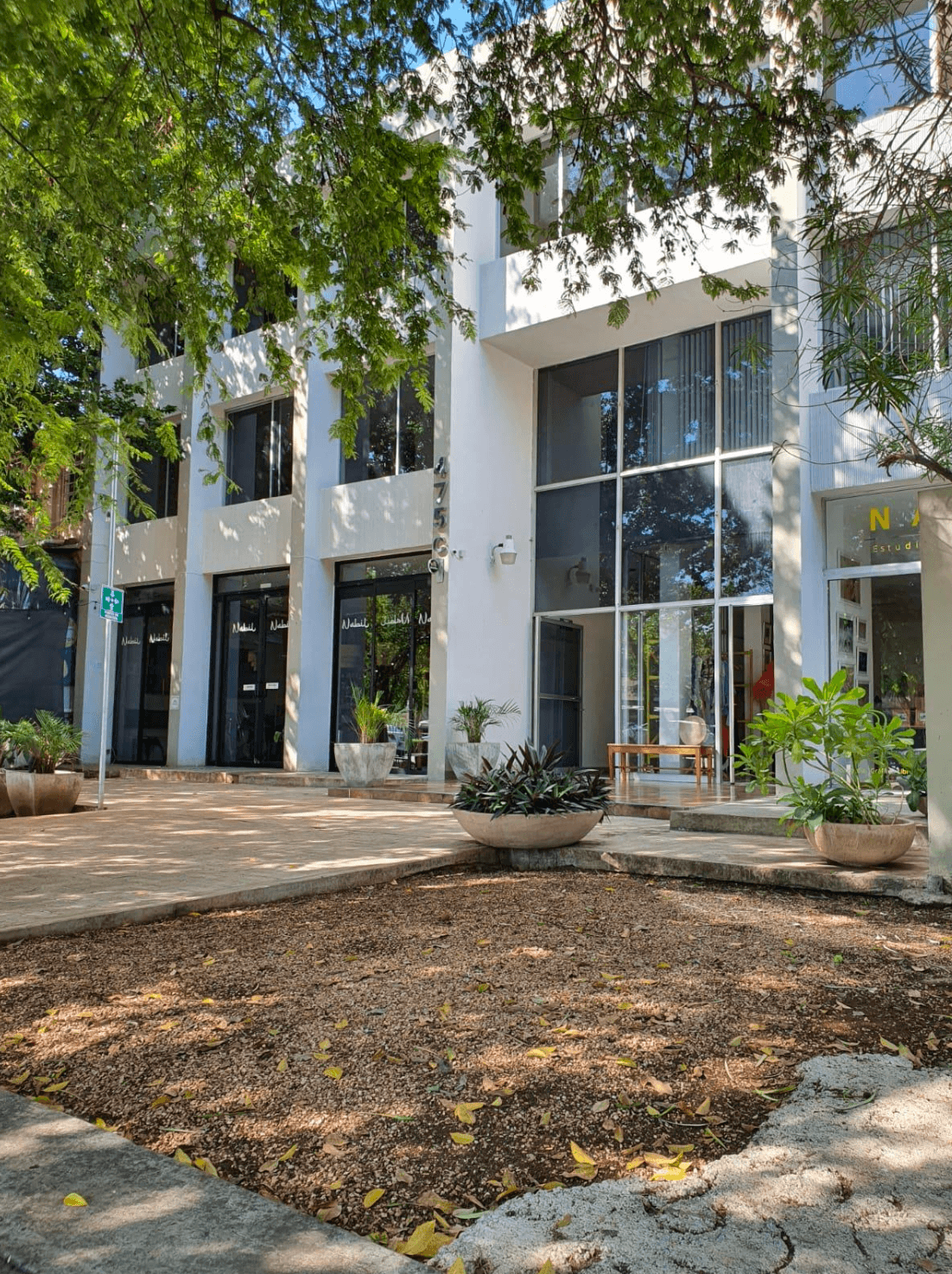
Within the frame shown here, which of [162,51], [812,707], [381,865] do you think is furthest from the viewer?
[381,865]

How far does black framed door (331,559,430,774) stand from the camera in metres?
15.3

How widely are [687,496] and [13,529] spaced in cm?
1115

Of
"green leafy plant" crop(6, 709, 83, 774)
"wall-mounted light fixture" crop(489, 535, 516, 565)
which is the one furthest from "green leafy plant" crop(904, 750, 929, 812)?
"wall-mounted light fixture" crop(489, 535, 516, 565)

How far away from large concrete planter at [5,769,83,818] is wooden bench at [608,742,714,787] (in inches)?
271

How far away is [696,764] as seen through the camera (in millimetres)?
12680

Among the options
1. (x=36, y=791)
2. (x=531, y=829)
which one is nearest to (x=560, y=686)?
(x=36, y=791)

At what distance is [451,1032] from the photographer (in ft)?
10.1

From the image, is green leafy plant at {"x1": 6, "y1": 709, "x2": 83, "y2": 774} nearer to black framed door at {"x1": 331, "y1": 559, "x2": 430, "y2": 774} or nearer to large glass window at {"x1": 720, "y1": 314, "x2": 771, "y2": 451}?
black framed door at {"x1": 331, "y1": 559, "x2": 430, "y2": 774}

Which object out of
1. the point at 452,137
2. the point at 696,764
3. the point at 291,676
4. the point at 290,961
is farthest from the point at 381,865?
the point at 291,676

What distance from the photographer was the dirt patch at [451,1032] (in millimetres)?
2264

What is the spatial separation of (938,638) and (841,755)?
1.17 m

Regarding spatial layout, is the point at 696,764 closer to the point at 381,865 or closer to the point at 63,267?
the point at 381,865

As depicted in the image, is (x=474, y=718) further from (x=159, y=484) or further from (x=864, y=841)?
(x=159, y=484)

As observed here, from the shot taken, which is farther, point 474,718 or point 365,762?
point 474,718
